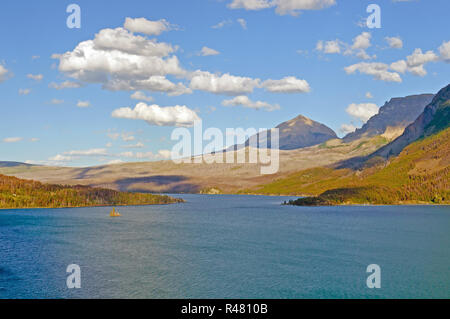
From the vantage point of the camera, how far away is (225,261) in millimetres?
101812

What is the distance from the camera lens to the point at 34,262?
98.9 m

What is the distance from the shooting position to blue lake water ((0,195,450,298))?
251ft

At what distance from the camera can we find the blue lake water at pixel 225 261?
3014 inches

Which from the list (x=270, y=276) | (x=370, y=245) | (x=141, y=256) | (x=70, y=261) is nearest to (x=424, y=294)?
(x=270, y=276)

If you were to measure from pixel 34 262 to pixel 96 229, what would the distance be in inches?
2746

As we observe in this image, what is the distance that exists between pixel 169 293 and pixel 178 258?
31188mm

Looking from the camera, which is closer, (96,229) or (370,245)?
(370,245)
